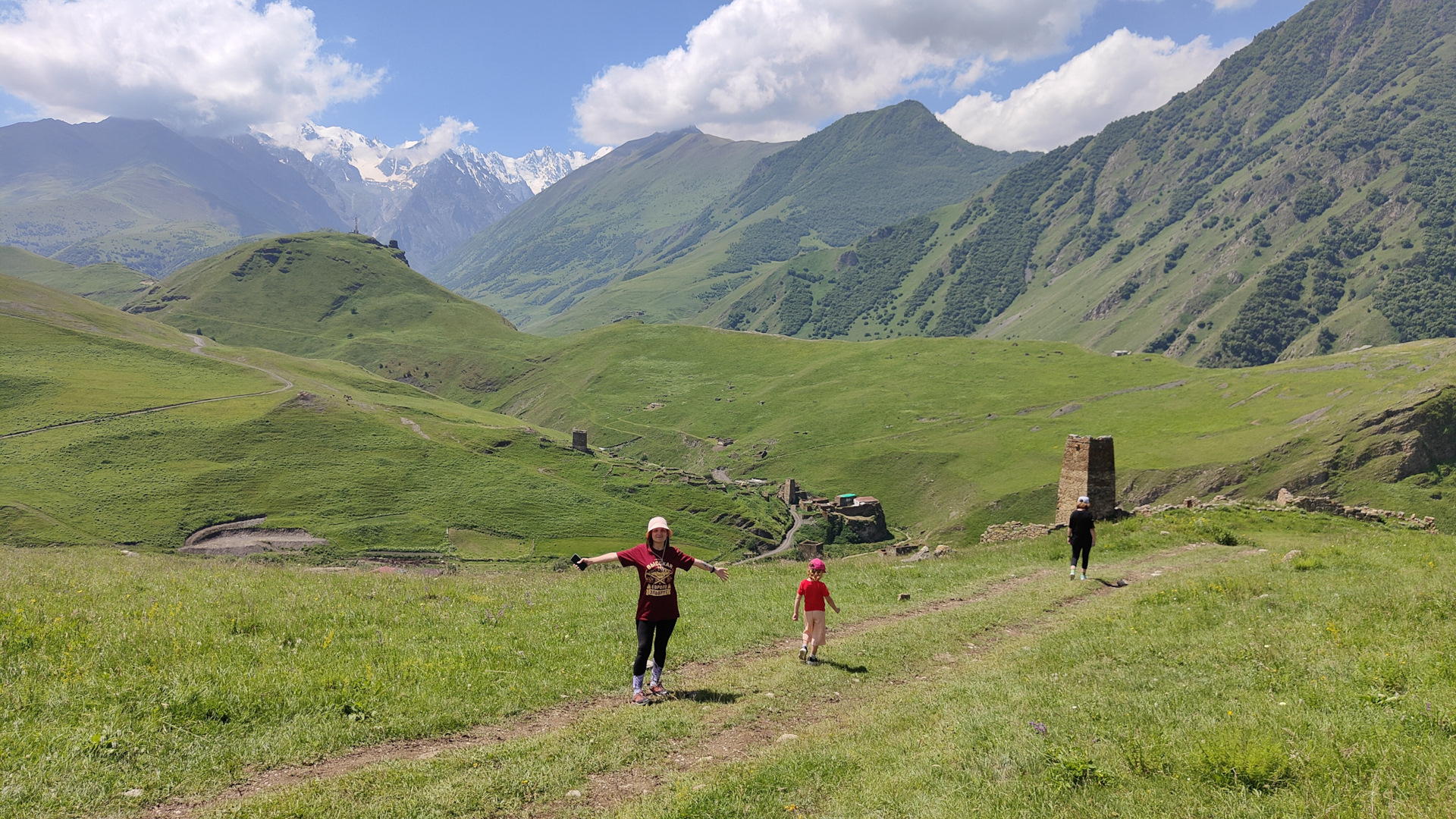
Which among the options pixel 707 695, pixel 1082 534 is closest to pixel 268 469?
pixel 1082 534

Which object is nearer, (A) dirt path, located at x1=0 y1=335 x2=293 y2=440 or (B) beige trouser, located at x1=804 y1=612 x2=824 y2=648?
(B) beige trouser, located at x1=804 y1=612 x2=824 y2=648

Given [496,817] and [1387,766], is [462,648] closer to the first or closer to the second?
[496,817]

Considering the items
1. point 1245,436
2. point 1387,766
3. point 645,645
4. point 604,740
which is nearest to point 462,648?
point 645,645

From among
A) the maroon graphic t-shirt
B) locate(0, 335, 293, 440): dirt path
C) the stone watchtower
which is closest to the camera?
the maroon graphic t-shirt

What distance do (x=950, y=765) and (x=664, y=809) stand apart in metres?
3.78

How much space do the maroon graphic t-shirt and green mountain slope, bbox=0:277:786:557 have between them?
11810 cm

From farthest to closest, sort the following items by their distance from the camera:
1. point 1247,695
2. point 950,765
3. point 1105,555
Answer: point 1105,555
point 1247,695
point 950,765

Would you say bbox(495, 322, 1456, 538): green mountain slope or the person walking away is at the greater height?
bbox(495, 322, 1456, 538): green mountain slope

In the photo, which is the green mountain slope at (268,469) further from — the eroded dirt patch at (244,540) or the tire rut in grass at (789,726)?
the tire rut in grass at (789,726)

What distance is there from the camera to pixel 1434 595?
628 inches

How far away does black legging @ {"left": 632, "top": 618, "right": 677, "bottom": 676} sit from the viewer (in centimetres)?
1435

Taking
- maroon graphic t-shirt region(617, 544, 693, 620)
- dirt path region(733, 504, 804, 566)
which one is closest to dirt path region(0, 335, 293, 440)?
dirt path region(733, 504, 804, 566)

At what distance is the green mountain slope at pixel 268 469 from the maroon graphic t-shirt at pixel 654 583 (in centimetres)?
11810

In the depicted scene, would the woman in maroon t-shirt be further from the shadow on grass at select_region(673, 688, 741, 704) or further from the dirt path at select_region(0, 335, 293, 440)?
A: the dirt path at select_region(0, 335, 293, 440)
